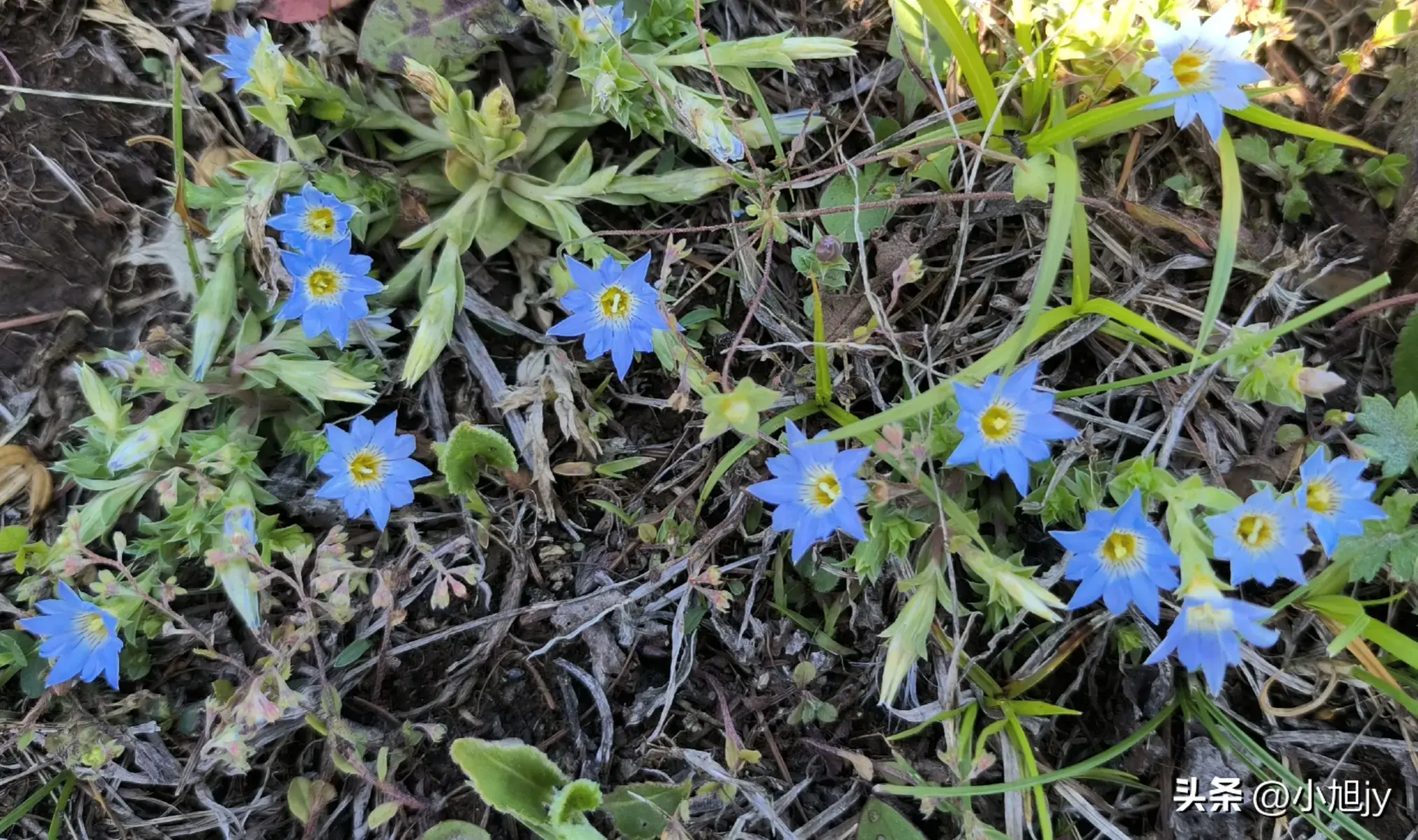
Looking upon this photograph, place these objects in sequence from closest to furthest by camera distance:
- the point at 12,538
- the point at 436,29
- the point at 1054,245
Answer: the point at 1054,245 → the point at 12,538 → the point at 436,29

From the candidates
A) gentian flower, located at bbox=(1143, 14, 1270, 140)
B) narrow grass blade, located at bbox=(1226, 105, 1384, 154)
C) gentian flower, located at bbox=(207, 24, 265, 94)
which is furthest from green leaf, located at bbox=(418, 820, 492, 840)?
narrow grass blade, located at bbox=(1226, 105, 1384, 154)

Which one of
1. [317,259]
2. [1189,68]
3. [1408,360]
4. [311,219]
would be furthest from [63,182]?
[1408,360]

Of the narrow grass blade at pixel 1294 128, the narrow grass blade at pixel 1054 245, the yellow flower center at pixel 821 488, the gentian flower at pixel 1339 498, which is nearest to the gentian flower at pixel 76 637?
the yellow flower center at pixel 821 488

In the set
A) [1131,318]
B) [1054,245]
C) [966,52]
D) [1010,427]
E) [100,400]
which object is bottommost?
[100,400]

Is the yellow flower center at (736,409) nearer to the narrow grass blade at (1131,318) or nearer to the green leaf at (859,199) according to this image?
the green leaf at (859,199)

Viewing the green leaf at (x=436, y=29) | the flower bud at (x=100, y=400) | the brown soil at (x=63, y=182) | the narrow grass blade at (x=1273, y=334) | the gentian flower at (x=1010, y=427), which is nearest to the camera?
the narrow grass blade at (x=1273, y=334)

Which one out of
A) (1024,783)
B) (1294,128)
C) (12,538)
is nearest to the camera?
(1024,783)

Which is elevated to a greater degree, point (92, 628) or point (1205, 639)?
point (1205, 639)

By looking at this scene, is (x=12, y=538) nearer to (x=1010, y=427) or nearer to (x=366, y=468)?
(x=366, y=468)
